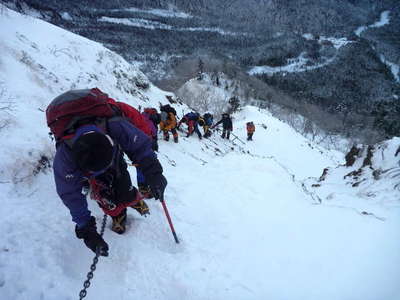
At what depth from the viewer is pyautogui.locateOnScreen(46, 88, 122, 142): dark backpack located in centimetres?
244

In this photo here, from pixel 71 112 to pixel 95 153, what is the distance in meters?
0.52

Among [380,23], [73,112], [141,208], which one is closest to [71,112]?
[73,112]

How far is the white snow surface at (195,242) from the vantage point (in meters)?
2.96

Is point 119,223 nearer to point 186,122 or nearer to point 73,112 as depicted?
point 73,112

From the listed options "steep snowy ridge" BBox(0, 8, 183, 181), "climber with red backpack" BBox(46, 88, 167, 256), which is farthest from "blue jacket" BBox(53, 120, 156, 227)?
"steep snowy ridge" BBox(0, 8, 183, 181)

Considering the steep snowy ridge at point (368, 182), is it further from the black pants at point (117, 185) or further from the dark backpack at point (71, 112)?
the dark backpack at point (71, 112)

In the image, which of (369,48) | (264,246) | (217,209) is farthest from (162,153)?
(369,48)

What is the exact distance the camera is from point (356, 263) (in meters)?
3.72

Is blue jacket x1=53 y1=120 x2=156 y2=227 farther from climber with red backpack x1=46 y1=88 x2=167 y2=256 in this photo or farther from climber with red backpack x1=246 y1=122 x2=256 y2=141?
climber with red backpack x1=246 y1=122 x2=256 y2=141

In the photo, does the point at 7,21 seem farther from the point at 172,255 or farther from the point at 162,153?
the point at 172,255

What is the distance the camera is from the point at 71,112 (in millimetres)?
2439

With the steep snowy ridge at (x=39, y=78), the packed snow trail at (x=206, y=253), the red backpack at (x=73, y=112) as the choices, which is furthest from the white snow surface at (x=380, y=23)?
the red backpack at (x=73, y=112)

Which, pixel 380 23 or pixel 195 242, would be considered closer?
pixel 195 242

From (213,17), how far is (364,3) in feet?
405
